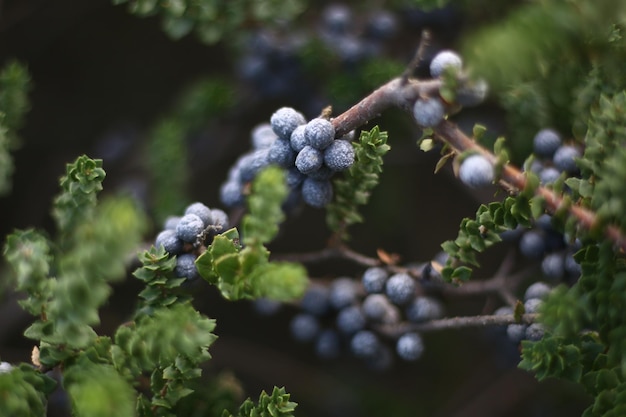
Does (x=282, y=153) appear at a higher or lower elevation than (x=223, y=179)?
lower

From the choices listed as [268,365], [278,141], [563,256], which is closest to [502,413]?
[268,365]

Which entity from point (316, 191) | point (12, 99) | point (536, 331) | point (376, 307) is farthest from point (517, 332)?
point (12, 99)

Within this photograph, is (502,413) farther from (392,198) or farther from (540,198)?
(540,198)

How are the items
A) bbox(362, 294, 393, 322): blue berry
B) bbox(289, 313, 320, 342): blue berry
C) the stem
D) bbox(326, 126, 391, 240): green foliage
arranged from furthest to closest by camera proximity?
bbox(289, 313, 320, 342): blue berry < bbox(362, 294, 393, 322): blue berry < bbox(326, 126, 391, 240): green foliage < the stem

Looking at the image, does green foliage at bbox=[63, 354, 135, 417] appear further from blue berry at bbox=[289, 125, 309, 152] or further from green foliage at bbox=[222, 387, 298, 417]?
blue berry at bbox=[289, 125, 309, 152]

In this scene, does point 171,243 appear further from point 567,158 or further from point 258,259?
point 567,158

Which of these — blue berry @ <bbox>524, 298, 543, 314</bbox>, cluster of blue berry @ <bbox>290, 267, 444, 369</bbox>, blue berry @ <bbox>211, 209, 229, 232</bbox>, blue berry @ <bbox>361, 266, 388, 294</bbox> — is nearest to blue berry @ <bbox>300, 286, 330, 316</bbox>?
cluster of blue berry @ <bbox>290, 267, 444, 369</bbox>
